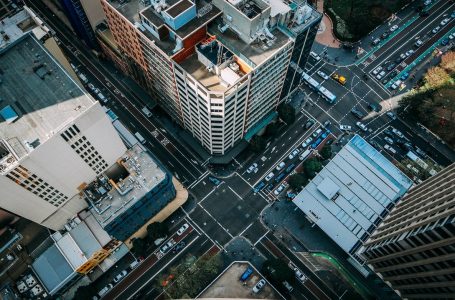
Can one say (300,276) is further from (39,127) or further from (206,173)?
(39,127)

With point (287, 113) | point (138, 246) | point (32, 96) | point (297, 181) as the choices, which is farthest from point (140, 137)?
point (297, 181)

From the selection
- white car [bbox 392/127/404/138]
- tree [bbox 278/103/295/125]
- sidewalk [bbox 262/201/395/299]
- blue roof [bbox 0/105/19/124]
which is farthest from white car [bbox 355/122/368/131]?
blue roof [bbox 0/105/19/124]

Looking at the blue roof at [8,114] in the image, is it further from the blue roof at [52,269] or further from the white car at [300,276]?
the white car at [300,276]

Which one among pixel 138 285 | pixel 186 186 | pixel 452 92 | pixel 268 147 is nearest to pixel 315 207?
pixel 268 147

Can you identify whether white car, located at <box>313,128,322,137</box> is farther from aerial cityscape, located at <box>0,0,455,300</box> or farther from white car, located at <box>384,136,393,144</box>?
white car, located at <box>384,136,393,144</box>

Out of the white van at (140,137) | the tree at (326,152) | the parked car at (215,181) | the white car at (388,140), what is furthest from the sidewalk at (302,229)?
the white van at (140,137)

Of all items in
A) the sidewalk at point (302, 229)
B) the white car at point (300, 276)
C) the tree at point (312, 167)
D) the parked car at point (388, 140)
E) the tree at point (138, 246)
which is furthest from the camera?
the parked car at point (388, 140)

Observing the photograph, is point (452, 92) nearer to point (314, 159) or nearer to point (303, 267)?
point (314, 159)
